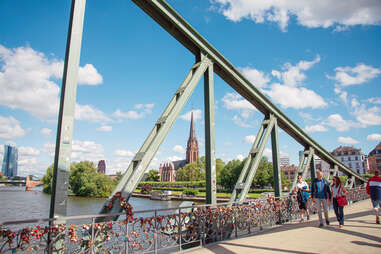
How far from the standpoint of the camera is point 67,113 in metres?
3.92

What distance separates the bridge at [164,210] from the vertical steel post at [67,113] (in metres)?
0.01

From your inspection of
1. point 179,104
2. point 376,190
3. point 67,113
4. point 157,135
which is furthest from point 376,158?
point 67,113

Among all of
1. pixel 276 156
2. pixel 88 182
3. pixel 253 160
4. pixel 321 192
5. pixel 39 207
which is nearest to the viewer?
pixel 321 192

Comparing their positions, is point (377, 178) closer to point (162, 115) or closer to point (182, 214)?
Result: point (182, 214)

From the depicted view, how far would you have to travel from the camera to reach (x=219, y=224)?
582 cm

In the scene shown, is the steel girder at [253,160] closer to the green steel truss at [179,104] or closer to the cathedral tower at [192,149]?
the green steel truss at [179,104]

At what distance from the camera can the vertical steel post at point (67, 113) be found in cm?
367

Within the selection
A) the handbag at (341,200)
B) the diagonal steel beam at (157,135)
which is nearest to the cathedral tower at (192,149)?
the handbag at (341,200)

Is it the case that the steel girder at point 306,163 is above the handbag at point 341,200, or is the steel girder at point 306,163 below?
above

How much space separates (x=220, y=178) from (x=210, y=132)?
184 ft

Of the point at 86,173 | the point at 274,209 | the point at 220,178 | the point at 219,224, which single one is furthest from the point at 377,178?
the point at 220,178

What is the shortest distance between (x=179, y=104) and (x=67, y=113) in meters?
2.70

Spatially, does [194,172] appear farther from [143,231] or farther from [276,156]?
[143,231]

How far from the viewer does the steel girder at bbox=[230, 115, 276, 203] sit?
7890 millimetres
